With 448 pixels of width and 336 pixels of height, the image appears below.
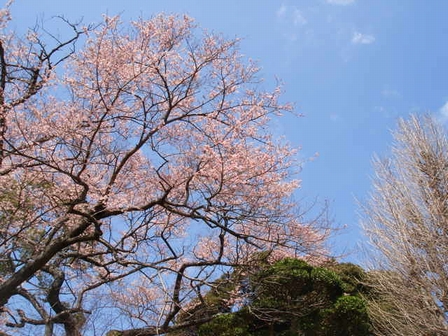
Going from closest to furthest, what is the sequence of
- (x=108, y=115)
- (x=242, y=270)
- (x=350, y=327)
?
(x=108, y=115)
(x=242, y=270)
(x=350, y=327)

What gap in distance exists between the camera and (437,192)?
8.05 m

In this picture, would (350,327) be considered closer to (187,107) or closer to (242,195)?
(242,195)

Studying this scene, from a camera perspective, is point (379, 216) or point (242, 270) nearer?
point (242, 270)

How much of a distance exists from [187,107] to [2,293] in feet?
12.2

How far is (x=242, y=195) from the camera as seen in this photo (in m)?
7.01

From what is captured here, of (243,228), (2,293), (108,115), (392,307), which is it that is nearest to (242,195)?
(243,228)

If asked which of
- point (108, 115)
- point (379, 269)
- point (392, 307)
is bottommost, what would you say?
point (392, 307)

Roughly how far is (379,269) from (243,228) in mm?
2748

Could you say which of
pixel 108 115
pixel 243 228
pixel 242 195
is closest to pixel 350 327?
pixel 243 228

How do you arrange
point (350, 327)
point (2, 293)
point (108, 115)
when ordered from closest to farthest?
point (2, 293), point (108, 115), point (350, 327)

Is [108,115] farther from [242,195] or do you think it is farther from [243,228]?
[243,228]

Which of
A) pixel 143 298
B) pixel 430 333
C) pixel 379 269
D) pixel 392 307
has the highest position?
pixel 143 298

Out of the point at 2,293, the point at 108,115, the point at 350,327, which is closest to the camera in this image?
the point at 2,293

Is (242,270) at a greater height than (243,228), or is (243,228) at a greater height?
(243,228)
